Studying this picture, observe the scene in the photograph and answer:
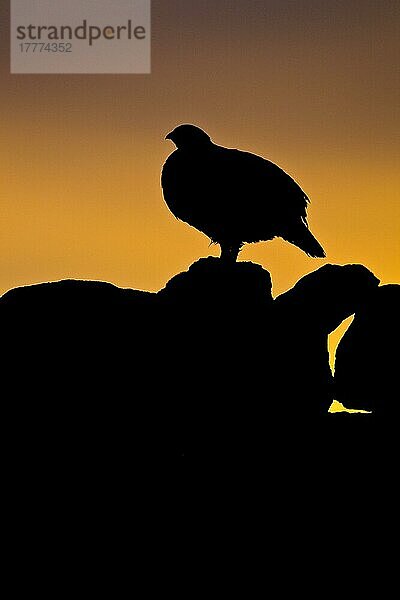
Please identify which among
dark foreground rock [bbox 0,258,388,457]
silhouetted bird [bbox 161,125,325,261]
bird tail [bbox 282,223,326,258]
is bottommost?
dark foreground rock [bbox 0,258,388,457]

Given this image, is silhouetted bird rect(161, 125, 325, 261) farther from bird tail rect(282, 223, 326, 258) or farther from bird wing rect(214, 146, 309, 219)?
bird tail rect(282, 223, 326, 258)

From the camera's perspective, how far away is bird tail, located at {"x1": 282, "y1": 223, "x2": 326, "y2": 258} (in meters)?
19.7

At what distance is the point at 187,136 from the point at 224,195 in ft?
3.40

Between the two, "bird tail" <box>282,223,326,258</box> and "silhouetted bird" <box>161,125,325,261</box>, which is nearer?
"silhouetted bird" <box>161,125,325,261</box>

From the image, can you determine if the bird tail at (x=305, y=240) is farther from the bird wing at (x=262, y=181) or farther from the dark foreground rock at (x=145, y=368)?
the dark foreground rock at (x=145, y=368)

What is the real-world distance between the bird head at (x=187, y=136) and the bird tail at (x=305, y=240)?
1.88 metres

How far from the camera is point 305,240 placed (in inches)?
782

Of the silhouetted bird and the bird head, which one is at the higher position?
the bird head

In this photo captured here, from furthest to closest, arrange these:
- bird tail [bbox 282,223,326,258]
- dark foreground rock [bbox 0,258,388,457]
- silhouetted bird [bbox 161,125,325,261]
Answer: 1. bird tail [bbox 282,223,326,258]
2. silhouetted bird [bbox 161,125,325,261]
3. dark foreground rock [bbox 0,258,388,457]

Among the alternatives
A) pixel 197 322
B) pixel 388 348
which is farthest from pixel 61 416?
pixel 388 348

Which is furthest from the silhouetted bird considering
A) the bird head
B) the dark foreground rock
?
the dark foreground rock

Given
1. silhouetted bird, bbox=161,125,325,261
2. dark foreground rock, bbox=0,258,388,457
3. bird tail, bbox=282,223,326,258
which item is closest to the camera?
dark foreground rock, bbox=0,258,388,457

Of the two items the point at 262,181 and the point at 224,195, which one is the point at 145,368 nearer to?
the point at 224,195

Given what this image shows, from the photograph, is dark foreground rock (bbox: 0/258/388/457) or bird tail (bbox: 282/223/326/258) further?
bird tail (bbox: 282/223/326/258)
